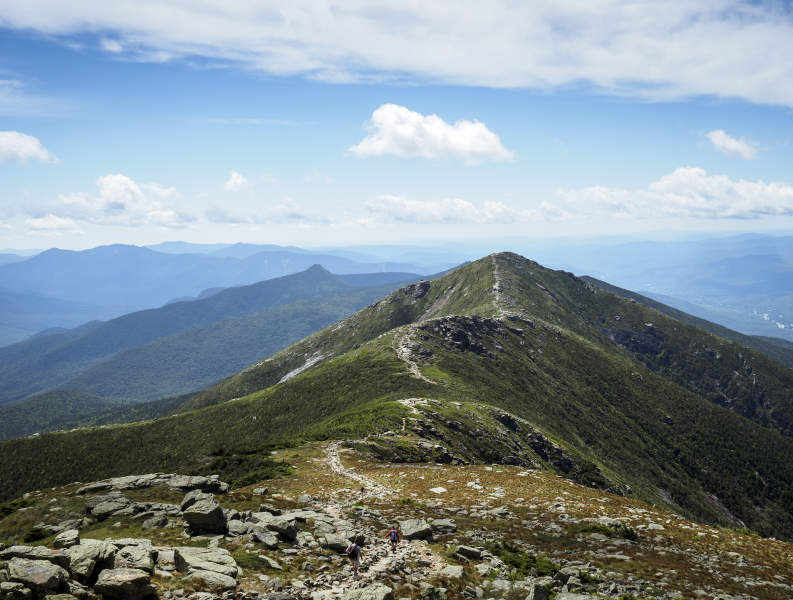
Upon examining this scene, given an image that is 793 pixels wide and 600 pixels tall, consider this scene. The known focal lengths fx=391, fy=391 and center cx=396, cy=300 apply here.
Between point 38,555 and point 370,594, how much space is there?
638 inches

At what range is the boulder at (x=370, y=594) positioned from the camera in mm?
20078

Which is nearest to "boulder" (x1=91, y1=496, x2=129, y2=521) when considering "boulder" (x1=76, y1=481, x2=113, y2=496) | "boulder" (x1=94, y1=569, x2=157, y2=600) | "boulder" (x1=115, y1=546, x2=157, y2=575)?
"boulder" (x1=76, y1=481, x2=113, y2=496)

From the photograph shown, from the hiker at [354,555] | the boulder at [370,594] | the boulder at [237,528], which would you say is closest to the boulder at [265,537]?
the boulder at [237,528]

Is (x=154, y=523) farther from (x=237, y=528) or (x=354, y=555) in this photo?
(x=354, y=555)

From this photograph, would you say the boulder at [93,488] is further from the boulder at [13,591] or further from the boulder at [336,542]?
the boulder at [13,591]

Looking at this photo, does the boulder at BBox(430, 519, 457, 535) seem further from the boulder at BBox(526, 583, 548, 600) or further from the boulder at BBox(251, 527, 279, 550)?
the boulder at BBox(251, 527, 279, 550)

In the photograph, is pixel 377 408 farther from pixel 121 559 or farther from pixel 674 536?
pixel 121 559

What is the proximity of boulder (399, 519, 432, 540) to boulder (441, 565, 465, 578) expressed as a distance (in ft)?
16.4

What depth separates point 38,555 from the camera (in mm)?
18750

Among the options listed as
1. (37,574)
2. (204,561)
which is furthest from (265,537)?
(37,574)

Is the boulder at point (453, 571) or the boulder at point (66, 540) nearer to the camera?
the boulder at point (66, 540)

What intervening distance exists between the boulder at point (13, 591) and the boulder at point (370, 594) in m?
13.5

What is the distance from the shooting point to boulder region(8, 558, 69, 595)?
641 inches

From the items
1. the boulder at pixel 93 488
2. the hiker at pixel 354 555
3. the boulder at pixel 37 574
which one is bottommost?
the boulder at pixel 93 488
